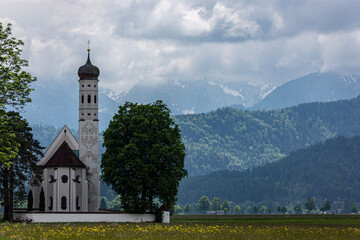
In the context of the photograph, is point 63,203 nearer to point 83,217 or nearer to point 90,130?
point 90,130

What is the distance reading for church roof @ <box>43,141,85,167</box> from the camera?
104 metres

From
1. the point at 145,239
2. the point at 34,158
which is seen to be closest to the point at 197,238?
the point at 145,239

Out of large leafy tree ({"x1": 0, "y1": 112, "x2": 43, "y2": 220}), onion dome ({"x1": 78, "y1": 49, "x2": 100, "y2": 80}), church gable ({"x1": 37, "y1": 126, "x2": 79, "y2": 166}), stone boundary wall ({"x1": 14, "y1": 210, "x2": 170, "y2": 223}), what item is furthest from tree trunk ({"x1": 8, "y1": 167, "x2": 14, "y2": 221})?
onion dome ({"x1": 78, "y1": 49, "x2": 100, "y2": 80})

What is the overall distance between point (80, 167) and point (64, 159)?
2.81 metres

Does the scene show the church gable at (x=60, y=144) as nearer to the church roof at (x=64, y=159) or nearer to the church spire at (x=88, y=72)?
the church roof at (x=64, y=159)

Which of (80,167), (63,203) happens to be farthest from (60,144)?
(63,203)

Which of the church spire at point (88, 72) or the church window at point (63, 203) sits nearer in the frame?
the church window at point (63, 203)

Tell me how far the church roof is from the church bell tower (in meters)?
2.18

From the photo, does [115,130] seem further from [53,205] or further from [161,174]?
[53,205]

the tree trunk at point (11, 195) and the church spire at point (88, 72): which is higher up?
the church spire at point (88, 72)

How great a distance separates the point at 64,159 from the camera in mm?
104875

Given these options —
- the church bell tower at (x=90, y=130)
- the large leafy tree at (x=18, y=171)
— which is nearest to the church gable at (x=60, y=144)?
the church bell tower at (x=90, y=130)

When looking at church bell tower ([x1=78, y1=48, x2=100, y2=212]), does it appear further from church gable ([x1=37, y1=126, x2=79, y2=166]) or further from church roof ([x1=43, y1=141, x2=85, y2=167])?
church gable ([x1=37, y1=126, x2=79, y2=166])

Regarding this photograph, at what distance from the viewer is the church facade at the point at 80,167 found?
104 meters
